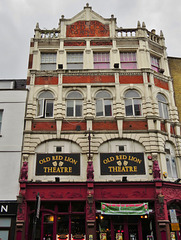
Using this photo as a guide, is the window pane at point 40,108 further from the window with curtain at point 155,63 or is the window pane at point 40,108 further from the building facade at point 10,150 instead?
the window with curtain at point 155,63

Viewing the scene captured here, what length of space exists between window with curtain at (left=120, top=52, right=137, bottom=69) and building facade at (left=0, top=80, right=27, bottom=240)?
27.2ft

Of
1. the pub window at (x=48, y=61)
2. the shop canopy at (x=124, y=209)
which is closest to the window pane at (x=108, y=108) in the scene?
the pub window at (x=48, y=61)

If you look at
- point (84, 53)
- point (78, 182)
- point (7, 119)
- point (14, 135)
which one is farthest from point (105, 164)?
point (84, 53)

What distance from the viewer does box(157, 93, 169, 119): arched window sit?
19.0m

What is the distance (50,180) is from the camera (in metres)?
16.3

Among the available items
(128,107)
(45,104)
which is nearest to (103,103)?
(128,107)

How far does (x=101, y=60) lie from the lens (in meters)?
20.5

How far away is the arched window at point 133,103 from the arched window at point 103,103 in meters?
1.30

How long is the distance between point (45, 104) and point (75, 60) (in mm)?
4740

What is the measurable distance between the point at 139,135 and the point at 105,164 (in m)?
3.23

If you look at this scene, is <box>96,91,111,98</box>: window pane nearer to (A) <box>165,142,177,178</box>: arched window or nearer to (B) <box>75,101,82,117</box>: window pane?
(B) <box>75,101,82,117</box>: window pane

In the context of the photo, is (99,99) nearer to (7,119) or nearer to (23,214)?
(7,119)

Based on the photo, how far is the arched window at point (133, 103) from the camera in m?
18.4

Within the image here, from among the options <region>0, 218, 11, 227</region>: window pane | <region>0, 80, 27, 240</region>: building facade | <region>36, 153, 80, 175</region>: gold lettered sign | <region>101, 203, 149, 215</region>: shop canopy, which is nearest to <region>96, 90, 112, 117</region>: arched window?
<region>36, 153, 80, 175</region>: gold lettered sign
